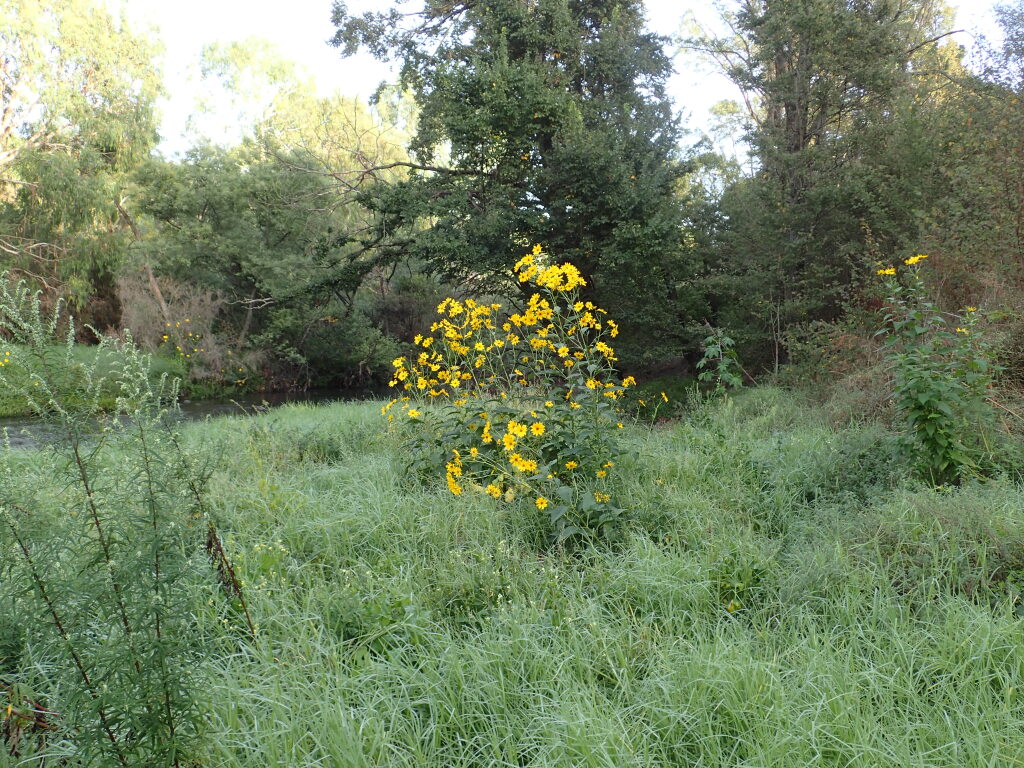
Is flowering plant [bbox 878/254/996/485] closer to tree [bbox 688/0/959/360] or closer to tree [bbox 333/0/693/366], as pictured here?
tree [bbox 688/0/959/360]

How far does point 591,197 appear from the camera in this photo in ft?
36.0

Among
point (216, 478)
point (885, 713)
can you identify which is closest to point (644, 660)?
point (885, 713)

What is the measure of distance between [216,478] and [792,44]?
35.4 ft

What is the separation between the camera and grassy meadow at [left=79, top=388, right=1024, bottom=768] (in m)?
1.87

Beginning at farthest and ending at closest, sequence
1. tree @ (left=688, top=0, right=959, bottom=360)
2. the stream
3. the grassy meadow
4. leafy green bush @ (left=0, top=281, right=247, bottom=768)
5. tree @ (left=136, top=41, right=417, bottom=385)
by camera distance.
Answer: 1. tree @ (left=136, top=41, right=417, bottom=385)
2. the stream
3. tree @ (left=688, top=0, right=959, bottom=360)
4. the grassy meadow
5. leafy green bush @ (left=0, top=281, right=247, bottom=768)

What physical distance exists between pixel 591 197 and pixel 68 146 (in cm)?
1603

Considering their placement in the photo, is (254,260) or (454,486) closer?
(454,486)

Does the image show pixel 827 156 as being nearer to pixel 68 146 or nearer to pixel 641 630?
pixel 641 630

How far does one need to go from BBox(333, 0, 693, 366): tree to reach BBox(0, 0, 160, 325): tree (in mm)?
10209

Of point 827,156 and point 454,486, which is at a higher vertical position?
point 827,156

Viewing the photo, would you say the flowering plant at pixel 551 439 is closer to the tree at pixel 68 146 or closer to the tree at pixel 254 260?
the tree at pixel 254 260

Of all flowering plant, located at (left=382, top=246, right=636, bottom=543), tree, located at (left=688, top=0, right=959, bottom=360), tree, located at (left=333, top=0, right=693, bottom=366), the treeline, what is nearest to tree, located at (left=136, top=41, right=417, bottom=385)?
the treeline

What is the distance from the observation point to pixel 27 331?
1552 millimetres

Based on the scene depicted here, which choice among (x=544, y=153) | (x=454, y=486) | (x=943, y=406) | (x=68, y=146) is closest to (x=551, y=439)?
(x=454, y=486)
